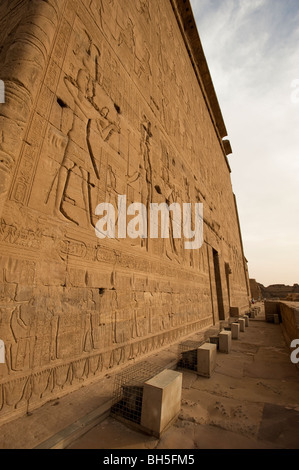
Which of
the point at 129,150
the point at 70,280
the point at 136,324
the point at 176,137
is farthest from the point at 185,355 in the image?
the point at 176,137

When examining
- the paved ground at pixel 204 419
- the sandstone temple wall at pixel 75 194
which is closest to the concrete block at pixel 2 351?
the sandstone temple wall at pixel 75 194

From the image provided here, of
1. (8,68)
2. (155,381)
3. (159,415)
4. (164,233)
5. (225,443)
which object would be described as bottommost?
(225,443)

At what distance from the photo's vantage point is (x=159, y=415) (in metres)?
1.64

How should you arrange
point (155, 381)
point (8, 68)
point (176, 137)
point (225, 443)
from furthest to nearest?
point (176, 137), point (8, 68), point (155, 381), point (225, 443)

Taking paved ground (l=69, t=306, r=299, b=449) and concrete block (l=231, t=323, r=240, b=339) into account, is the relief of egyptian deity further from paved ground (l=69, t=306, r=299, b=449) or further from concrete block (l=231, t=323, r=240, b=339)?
concrete block (l=231, t=323, r=240, b=339)

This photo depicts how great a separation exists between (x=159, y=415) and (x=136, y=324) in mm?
1909

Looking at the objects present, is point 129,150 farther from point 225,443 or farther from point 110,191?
point 225,443

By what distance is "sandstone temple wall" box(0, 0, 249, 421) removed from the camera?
1979 millimetres

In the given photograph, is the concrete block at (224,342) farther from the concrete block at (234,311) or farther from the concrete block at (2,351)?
the concrete block at (234,311)

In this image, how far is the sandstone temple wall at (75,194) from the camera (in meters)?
1.98

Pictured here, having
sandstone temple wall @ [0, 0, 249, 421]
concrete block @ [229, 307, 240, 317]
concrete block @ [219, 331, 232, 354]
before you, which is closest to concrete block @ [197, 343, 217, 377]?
sandstone temple wall @ [0, 0, 249, 421]

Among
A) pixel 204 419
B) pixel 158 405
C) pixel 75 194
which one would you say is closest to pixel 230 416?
pixel 204 419

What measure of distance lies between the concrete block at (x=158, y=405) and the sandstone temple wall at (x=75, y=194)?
38.3 inches

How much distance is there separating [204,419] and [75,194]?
8.94ft
